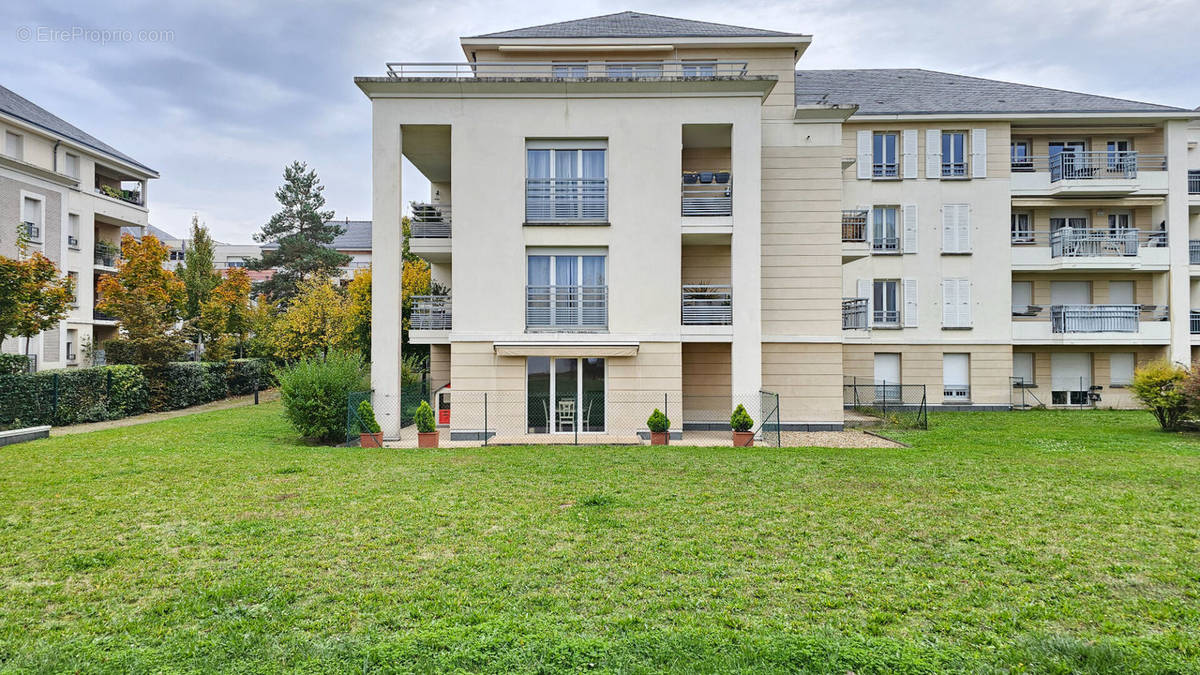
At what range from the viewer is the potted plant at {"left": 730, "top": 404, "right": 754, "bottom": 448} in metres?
14.9

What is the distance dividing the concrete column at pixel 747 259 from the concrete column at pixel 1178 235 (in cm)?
1899

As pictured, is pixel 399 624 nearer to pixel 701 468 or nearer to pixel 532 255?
pixel 701 468

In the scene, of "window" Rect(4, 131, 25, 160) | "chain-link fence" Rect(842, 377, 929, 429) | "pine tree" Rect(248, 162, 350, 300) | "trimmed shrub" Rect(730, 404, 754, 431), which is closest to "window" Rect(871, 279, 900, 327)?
"chain-link fence" Rect(842, 377, 929, 429)

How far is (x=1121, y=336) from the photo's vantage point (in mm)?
23125

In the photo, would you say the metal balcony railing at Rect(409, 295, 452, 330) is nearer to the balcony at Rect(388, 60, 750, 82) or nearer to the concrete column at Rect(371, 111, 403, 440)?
the concrete column at Rect(371, 111, 403, 440)

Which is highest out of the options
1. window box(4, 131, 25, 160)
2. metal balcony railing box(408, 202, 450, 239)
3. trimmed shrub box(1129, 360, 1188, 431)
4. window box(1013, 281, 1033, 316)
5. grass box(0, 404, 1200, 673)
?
window box(4, 131, 25, 160)

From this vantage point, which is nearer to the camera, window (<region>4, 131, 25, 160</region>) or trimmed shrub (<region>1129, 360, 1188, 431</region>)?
trimmed shrub (<region>1129, 360, 1188, 431</region>)

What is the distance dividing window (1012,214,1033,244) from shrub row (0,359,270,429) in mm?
32465

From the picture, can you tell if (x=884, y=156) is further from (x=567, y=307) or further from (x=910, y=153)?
(x=567, y=307)

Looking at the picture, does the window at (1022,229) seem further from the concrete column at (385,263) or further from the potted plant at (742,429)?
the concrete column at (385,263)

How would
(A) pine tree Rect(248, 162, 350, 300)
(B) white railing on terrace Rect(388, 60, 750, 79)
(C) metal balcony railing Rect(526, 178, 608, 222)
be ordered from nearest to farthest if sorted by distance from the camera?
(C) metal balcony railing Rect(526, 178, 608, 222), (B) white railing on terrace Rect(388, 60, 750, 79), (A) pine tree Rect(248, 162, 350, 300)

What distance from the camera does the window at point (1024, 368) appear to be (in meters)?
24.3

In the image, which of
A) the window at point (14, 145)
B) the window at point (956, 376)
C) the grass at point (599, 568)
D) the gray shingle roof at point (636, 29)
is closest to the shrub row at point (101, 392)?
the grass at point (599, 568)

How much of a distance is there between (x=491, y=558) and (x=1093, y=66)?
34.3m
